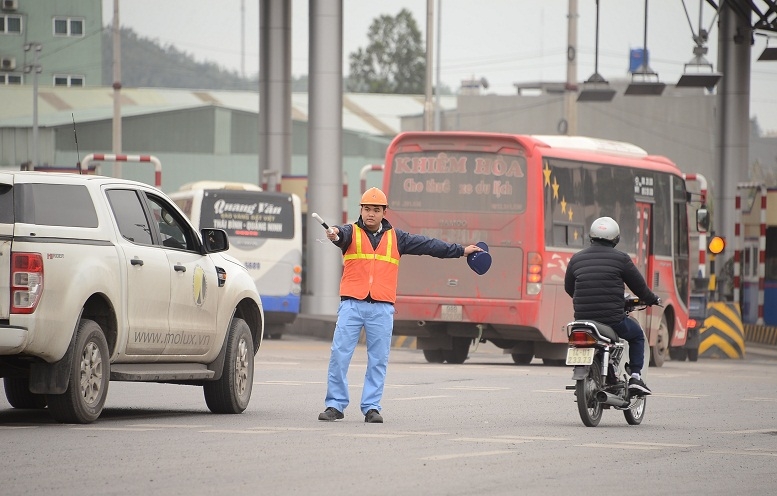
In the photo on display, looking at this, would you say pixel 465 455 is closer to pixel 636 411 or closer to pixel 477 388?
pixel 636 411

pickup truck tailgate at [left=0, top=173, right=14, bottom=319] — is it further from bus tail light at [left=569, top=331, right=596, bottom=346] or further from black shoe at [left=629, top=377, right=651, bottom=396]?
black shoe at [left=629, top=377, right=651, bottom=396]

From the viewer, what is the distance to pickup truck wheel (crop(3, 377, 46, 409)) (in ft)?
47.4

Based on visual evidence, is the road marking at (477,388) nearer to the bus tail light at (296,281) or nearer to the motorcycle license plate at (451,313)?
the motorcycle license plate at (451,313)

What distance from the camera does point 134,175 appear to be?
68.1 meters

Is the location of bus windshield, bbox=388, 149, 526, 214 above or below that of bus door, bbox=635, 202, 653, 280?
above

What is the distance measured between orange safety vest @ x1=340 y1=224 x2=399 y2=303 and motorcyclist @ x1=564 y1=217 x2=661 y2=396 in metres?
1.59

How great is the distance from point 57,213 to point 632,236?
50.0 ft

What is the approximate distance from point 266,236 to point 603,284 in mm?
20874

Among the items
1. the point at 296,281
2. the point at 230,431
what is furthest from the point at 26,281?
the point at 296,281

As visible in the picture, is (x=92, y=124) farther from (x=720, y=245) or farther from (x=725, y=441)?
(x=725, y=441)

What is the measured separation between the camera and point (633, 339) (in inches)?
587

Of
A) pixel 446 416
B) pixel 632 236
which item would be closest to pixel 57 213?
pixel 446 416

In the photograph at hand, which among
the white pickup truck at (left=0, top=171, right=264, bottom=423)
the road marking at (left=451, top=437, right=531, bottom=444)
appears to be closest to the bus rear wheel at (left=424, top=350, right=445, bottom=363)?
the white pickup truck at (left=0, top=171, right=264, bottom=423)

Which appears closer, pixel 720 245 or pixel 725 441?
pixel 725 441
